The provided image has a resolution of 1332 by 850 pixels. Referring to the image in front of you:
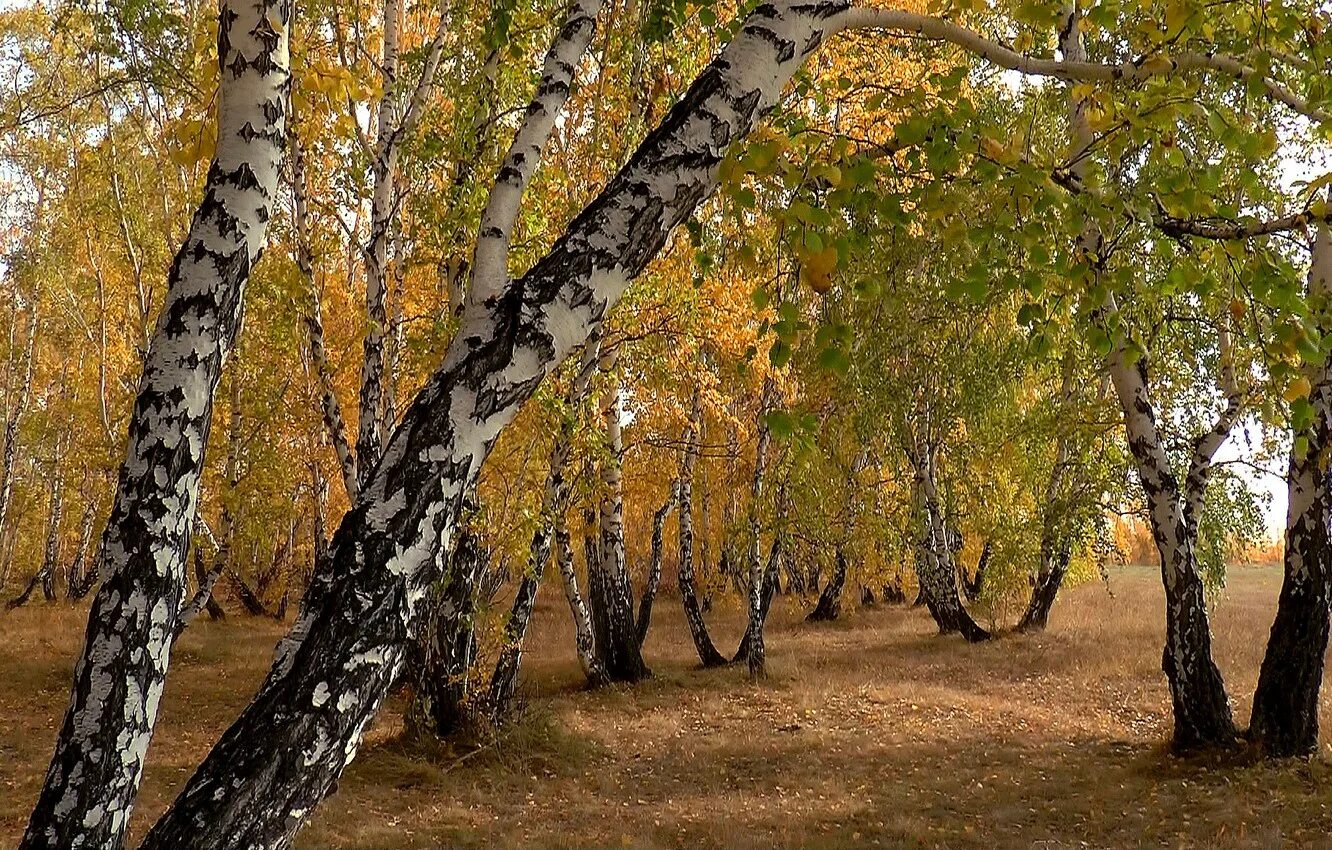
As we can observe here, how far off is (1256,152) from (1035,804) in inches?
263

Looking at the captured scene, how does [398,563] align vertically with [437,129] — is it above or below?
below

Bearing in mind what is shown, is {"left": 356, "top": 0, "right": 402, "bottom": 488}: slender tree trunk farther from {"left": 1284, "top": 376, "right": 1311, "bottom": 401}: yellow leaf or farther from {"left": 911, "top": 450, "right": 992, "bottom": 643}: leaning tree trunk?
{"left": 911, "top": 450, "right": 992, "bottom": 643}: leaning tree trunk

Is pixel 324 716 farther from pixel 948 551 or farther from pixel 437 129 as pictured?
pixel 948 551

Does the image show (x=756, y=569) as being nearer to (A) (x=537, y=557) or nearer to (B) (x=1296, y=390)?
(A) (x=537, y=557)

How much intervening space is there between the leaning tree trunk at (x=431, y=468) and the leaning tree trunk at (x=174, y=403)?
1.85 ft

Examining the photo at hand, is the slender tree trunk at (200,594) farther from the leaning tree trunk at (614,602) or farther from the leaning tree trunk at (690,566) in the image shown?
the leaning tree trunk at (690,566)

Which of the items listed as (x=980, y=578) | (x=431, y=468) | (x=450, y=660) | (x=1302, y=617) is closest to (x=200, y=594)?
(x=450, y=660)

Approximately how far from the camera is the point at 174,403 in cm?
268

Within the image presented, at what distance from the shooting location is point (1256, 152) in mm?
2574

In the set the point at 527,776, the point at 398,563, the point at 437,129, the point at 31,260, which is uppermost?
the point at 31,260

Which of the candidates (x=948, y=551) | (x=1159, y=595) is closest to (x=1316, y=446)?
(x=948, y=551)

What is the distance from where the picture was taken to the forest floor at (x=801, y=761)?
283 inches

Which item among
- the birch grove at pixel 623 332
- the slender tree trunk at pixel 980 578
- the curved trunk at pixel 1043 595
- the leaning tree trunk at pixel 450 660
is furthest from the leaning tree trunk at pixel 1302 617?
the curved trunk at pixel 1043 595

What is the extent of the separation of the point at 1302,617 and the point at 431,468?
8387 mm
